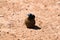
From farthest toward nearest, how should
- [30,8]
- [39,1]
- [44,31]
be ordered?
[39,1] < [30,8] < [44,31]

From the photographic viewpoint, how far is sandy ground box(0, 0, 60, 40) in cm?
869

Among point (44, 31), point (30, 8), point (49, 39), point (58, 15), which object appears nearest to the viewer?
point (49, 39)

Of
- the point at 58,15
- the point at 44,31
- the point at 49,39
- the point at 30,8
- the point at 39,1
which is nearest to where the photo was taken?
the point at 49,39

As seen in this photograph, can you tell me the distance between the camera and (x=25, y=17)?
1023cm

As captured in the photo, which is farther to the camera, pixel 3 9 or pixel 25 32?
pixel 3 9

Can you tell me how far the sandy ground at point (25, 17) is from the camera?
8.69 metres

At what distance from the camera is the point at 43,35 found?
8.77m

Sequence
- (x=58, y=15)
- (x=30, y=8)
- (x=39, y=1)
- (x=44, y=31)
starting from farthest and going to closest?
(x=39, y=1), (x=30, y=8), (x=58, y=15), (x=44, y=31)

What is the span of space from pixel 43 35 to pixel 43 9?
2.70m

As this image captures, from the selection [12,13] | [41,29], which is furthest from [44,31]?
[12,13]

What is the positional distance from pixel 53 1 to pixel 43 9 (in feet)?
3.75

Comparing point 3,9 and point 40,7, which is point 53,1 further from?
point 3,9

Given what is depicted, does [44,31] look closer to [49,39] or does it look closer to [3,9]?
[49,39]

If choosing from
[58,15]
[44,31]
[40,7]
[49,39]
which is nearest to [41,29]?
[44,31]
